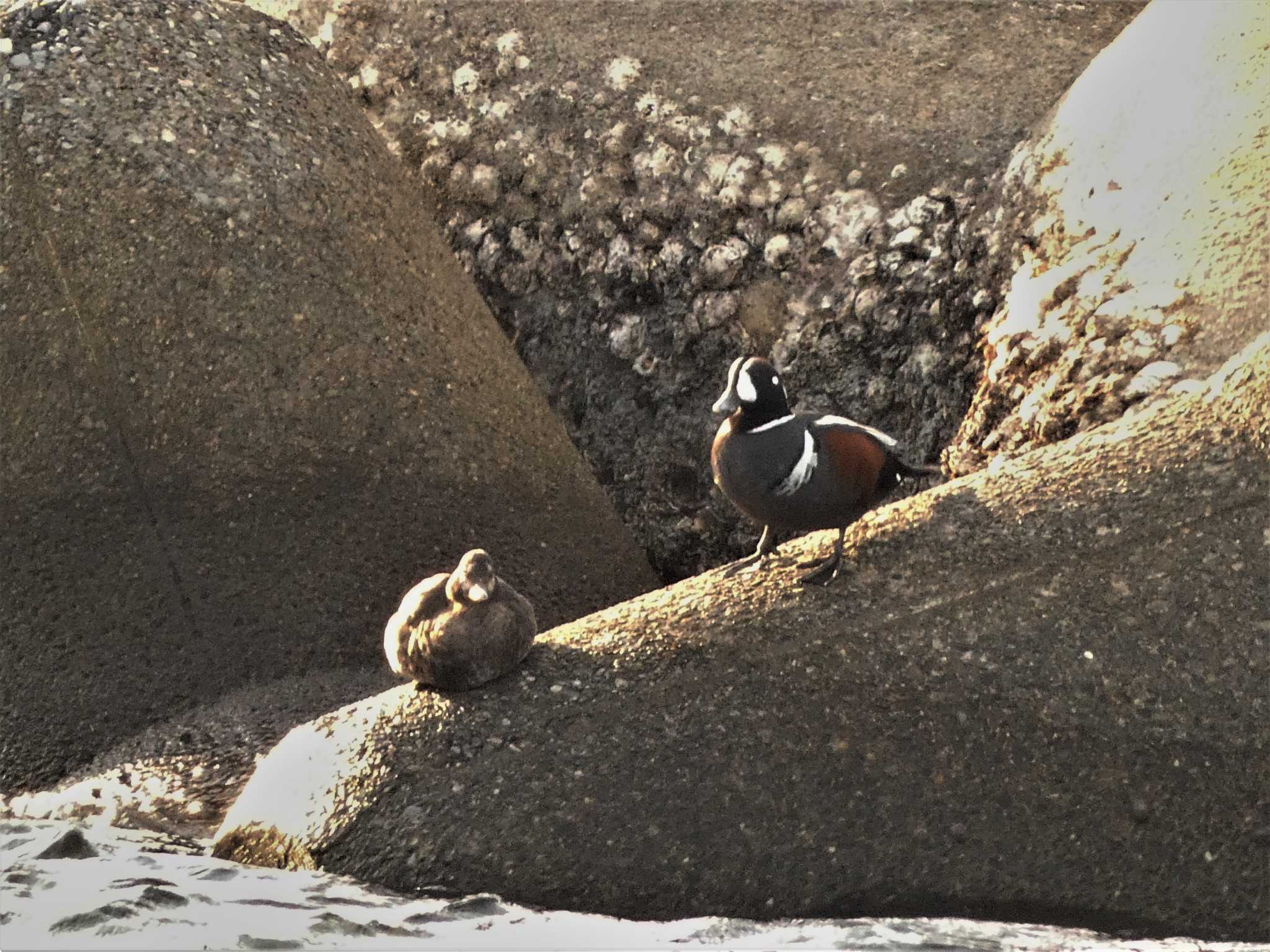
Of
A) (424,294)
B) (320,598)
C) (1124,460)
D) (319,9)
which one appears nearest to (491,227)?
(424,294)

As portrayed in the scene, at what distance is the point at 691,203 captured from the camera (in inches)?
193

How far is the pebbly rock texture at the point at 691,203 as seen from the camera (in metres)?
4.65

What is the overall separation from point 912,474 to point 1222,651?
2.60 feet

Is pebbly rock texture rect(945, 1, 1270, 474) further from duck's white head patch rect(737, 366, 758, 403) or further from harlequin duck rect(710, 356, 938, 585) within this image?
duck's white head patch rect(737, 366, 758, 403)

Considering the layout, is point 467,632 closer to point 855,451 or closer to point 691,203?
point 855,451

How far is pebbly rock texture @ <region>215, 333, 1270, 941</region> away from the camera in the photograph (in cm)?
290

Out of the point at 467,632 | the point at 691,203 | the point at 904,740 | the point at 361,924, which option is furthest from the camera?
the point at 691,203

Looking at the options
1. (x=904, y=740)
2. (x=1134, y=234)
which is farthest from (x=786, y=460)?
(x=1134, y=234)

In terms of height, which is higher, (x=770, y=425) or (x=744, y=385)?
(x=744, y=385)

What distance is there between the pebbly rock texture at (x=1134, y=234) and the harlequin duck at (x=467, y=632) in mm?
1590

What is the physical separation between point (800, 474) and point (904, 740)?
62 cm

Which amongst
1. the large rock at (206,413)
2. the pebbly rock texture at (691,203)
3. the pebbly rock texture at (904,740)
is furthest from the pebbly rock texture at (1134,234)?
the large rock at (206,413)

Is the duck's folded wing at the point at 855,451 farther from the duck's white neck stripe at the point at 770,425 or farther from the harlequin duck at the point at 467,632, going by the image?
the harlequin duck at the point at 467,632

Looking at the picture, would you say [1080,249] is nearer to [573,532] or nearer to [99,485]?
[573,532]
